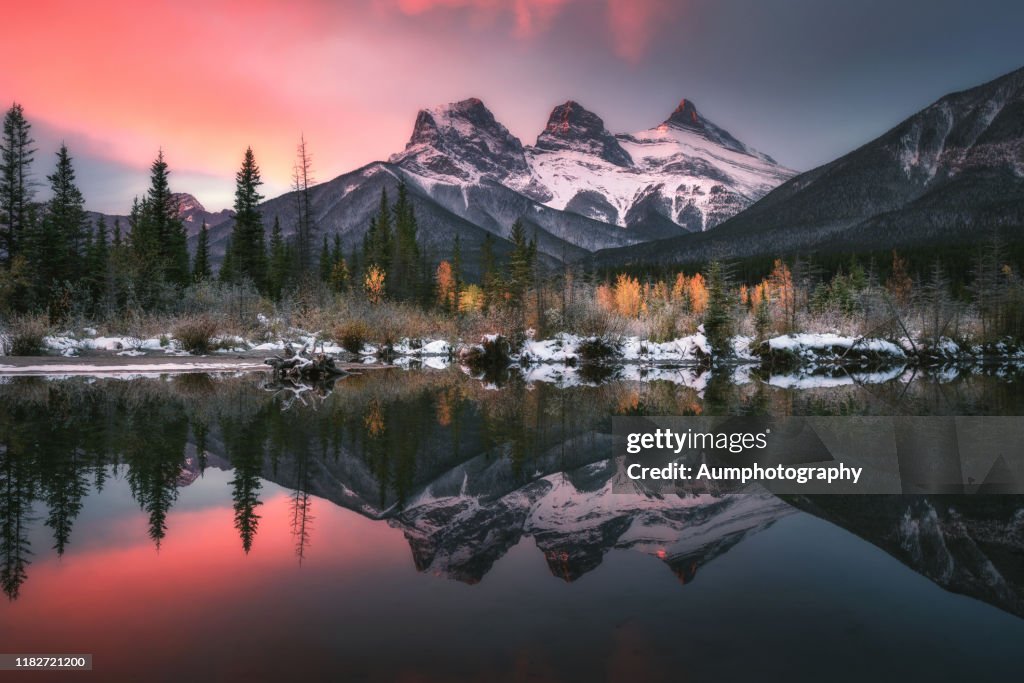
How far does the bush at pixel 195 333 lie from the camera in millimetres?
29266

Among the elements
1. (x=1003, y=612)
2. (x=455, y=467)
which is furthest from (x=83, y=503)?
(x=1003, y=612)

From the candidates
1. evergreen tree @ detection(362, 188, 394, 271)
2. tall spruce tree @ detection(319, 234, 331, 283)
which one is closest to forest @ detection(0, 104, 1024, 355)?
tall spruce tree @ detection(319, 234, 331, 283)

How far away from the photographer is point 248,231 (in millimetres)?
62906

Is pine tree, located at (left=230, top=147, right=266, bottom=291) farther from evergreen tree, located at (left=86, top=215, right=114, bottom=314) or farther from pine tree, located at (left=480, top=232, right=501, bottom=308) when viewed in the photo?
pine tree, located at (left=480, top=232, right=501, bottom=308)

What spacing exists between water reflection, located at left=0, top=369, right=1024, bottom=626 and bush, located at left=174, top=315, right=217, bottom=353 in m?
14.0

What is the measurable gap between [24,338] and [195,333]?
6084mm

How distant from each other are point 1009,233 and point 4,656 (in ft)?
592

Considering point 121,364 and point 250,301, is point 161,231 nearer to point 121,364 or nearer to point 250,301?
point 250,301

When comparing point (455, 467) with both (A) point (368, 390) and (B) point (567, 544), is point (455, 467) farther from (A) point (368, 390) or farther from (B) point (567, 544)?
(A) point (368, 390)

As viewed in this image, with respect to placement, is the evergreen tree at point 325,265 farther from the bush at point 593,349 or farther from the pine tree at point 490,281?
the bush at point 593,349

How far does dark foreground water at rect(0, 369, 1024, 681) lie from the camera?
11.3 ft

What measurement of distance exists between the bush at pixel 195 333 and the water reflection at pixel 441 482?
13992 millimetres

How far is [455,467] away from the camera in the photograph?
8477 millimetres

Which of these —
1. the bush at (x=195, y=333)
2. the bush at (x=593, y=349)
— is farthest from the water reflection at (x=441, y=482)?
the bush at (x=593, y=349)
